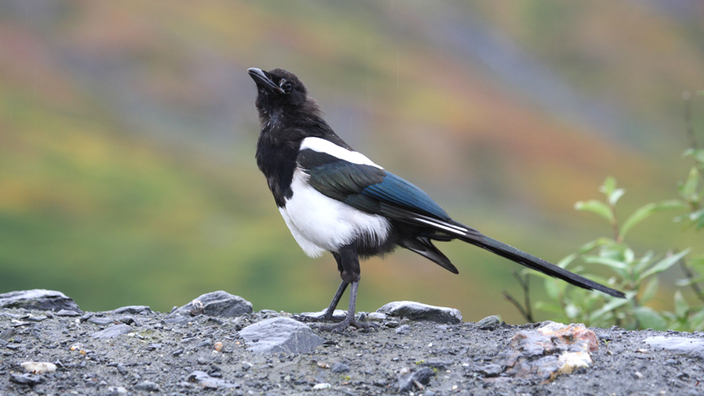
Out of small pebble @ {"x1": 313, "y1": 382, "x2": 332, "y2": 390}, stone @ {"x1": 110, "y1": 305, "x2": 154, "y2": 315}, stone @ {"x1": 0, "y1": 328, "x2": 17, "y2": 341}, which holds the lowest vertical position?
small pebble @ {"x1": 313, "y1": 382, "x2": 332, "y2": 390}

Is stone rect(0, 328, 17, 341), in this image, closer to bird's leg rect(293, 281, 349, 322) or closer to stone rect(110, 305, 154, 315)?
stone rect(110, 305, 154, 315)

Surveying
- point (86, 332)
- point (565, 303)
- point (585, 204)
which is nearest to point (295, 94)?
point (86, 332)

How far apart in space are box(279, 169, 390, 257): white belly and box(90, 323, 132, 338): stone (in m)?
0.94

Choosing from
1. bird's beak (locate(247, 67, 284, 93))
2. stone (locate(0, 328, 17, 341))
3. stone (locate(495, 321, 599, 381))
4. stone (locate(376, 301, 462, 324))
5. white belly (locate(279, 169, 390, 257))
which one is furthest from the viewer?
bird's beak (locate(247, 67, 284, 93))

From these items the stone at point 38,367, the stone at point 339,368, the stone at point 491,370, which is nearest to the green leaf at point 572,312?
the stone at point 491,370

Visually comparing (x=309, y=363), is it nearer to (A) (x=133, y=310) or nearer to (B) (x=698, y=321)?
(A) (x=133, y=310)

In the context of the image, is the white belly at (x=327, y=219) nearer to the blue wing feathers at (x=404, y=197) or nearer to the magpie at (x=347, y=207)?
the magpie at (x=347, y=207)

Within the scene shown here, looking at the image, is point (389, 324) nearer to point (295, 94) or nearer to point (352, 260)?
point (352, 260)

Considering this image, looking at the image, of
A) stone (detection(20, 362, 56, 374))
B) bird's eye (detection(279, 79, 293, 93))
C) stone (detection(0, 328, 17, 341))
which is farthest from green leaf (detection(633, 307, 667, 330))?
stone (detection(0, 328, 17, 341))

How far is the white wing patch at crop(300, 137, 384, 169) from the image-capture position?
129 inches

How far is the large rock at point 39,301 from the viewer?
3490mm

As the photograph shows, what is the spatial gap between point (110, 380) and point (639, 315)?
2.94 m

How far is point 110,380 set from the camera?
2.41 metres

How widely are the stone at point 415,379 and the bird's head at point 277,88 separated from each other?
67.7 inches
